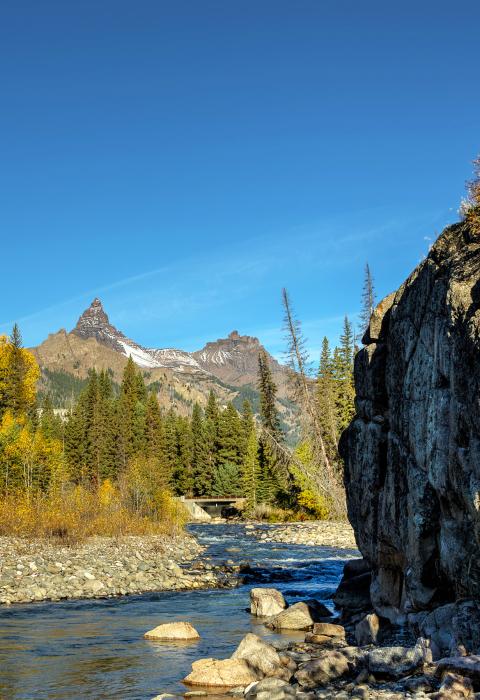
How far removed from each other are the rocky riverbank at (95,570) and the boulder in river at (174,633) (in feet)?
21.3

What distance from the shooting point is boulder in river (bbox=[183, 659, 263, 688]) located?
40.3 feet

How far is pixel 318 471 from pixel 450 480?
4551cm

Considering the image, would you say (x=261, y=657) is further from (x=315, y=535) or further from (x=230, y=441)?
(x=230, y=441)

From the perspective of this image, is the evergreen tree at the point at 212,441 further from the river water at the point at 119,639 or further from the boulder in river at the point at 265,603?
the boulder in river at the point at 265,603

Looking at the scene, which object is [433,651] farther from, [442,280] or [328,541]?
[328,541]

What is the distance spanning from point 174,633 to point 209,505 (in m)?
62.2

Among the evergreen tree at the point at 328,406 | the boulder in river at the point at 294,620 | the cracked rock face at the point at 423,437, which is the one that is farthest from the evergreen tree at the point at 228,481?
the cracked rock face at the point at 423,437

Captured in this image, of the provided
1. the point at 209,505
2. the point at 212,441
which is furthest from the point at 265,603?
the point at 212,441

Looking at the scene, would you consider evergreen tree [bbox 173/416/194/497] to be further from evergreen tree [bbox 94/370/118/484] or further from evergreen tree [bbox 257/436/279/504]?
evergreen tree [bbox 257/436/279/504]

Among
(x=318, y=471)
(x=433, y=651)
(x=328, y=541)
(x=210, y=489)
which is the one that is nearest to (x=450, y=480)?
(x=433, y=651)

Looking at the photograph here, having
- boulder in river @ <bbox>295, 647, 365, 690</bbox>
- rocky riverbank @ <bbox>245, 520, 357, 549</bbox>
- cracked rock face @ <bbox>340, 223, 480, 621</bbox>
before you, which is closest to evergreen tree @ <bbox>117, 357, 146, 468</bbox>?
rocky riverbank @ <bbox>245, 520, 357, 549</bbox>

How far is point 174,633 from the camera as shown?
16312 millimetres

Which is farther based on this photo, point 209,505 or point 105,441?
point 105,441

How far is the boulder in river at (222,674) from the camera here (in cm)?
1230
